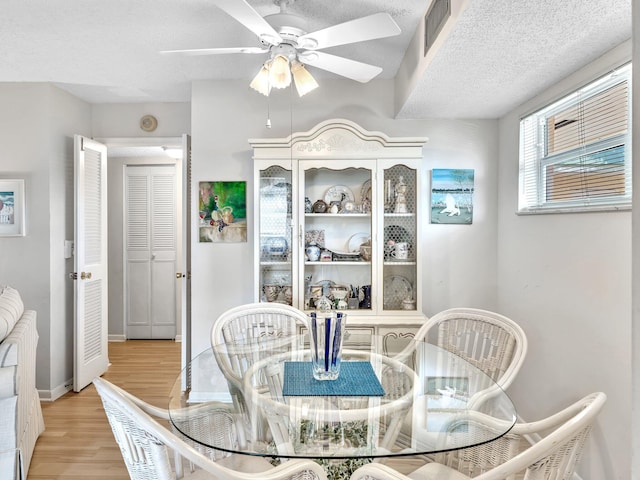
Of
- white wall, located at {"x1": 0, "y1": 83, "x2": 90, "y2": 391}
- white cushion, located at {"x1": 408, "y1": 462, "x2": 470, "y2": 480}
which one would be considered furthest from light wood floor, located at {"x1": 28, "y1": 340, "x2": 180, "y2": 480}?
white cushion, located at {"x1": 408, "y1": 462, "x2": 470, "y2": 480}

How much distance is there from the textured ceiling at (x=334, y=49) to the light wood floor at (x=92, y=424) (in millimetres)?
2522

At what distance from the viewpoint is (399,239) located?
126 inches

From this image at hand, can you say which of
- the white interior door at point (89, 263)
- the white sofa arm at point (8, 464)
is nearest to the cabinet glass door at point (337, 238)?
the white sofa arm at point (8, 464)

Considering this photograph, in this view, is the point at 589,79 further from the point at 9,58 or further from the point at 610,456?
the point at 9,58

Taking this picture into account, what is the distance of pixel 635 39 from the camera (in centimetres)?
80

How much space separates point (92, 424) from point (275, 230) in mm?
1848

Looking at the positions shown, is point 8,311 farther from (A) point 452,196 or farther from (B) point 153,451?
(A) point 452,196

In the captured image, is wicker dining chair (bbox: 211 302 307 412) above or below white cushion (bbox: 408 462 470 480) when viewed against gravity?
above

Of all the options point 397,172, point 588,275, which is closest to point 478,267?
point 397,172

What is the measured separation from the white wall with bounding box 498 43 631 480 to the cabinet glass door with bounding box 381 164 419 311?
0.71 meters

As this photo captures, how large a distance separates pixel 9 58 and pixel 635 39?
3.59 metres

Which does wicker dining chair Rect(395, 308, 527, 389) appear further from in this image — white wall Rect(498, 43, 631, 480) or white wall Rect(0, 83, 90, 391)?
white wall Rect(0, 83, 90, 391)

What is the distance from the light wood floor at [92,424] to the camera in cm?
244

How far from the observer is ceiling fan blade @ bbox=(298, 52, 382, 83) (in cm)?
214
